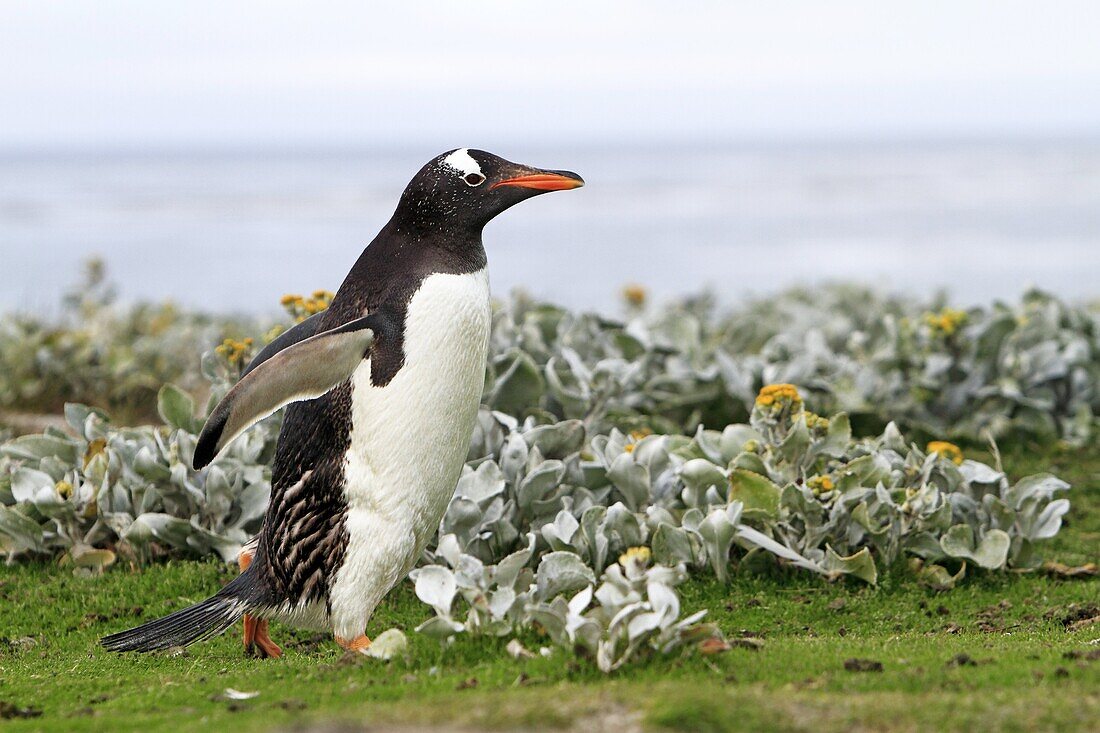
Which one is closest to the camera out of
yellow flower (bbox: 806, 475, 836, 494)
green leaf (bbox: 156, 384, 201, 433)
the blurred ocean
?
yellow flower (bbox: 806, 475, 836, 494)

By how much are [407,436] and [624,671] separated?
1.18 metres

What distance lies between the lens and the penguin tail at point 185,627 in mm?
4793

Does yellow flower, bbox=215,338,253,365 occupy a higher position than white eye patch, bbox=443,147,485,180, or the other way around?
white eye patch, bbox=443,147,485,180

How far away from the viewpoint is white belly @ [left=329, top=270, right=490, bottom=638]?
4473 mm

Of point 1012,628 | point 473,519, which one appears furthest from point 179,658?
point 1012,628

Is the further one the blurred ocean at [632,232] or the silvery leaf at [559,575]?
the blurred ocean at [632,232]

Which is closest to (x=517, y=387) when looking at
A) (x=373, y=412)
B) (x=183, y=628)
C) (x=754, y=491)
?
(x=754, y=491)

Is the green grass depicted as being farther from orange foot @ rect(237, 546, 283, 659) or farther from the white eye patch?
the white eye patch

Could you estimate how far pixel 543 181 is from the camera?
4.75 meters

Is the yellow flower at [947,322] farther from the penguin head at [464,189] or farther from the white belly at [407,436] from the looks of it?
the white belly at [407,436]

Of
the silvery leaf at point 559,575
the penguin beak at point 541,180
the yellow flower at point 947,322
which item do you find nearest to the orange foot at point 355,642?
the silvery leaf at point 559,575

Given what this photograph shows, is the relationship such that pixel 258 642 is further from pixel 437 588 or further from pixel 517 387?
pixel 517 387

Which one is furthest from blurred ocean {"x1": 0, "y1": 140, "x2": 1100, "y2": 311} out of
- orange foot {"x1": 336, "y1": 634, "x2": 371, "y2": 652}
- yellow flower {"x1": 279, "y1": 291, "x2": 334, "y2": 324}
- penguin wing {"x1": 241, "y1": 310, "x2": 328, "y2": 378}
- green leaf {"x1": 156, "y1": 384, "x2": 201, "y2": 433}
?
orange foot {"x1": 336, "y1": 634, "x2": 371, "y2": 652}

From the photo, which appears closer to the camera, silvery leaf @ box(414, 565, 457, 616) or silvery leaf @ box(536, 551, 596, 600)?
silvery leaf @ box(414, 565, 457, 616)
